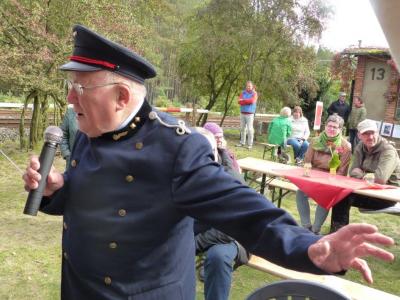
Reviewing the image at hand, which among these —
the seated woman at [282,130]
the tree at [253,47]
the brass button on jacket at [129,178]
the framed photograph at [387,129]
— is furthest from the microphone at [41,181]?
the framed photograph at [387,129]

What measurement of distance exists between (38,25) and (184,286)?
8426 millimetres

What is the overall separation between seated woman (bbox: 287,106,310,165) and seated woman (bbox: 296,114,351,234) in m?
4.38

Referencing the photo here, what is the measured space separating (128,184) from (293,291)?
2.86ft

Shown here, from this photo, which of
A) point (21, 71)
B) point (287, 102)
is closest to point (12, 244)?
point (21, 71)

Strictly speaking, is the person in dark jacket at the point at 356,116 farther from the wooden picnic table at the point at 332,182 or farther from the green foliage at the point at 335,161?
the wooden picnic table at the point at 332,182

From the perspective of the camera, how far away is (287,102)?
56.4ft

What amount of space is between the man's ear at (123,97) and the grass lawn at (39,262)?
2.84 meters

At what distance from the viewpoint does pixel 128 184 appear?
1.61 m

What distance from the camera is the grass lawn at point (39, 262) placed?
4.07m

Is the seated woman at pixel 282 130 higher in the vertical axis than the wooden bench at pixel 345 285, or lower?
higher

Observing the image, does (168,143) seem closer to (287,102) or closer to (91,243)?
(91,243)

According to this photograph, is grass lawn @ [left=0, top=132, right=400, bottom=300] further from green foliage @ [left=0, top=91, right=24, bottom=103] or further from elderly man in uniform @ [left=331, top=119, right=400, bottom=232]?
green foliage @ [left=0, top=91, right=24, bottom=103]

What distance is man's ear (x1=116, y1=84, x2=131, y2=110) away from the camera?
161cm

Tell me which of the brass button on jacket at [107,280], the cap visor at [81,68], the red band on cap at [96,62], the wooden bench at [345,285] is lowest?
the wooden bench at [345,285]
